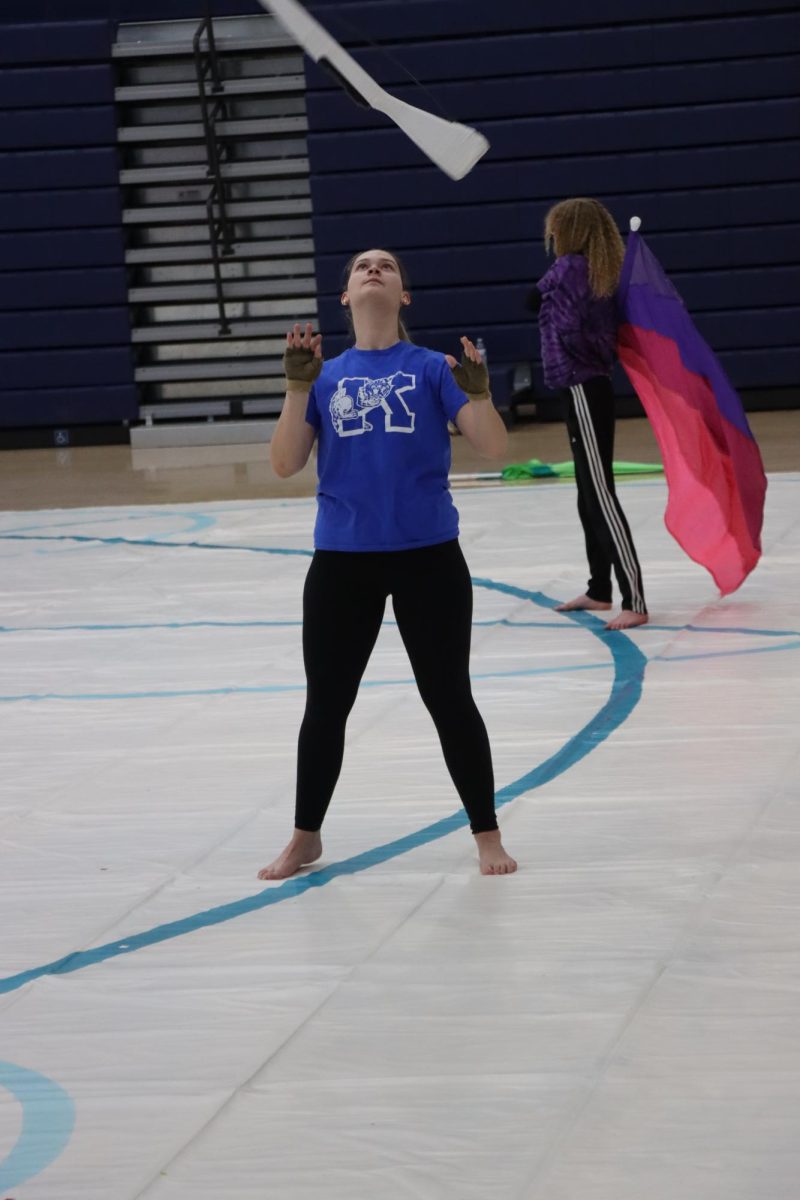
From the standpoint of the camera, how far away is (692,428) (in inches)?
226

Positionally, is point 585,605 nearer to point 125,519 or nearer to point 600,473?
point 600,473

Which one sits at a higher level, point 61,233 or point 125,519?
point 61,233

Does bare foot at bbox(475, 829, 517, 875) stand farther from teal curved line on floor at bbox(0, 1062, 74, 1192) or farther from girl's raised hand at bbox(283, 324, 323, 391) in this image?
teal curved line on floor at bbox(0, 1062, 74, 1192)

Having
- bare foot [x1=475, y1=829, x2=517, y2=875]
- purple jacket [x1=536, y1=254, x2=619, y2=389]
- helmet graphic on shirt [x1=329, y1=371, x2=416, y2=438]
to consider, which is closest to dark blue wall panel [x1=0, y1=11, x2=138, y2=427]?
purple jacket [x1=536, y1=254, x2=619, y2=389]

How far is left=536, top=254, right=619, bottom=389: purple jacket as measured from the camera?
5430 mm

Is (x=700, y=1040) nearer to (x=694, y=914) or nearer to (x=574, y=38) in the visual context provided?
(x=694, y=914)

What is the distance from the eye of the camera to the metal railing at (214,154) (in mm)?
11299

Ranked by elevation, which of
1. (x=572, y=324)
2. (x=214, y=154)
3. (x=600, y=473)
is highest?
(x=214, y=154)

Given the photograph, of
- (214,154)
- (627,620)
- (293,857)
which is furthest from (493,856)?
(214,154)

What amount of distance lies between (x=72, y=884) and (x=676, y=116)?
→ 30.4ft

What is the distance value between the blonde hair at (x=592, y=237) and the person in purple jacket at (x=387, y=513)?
7.52 ft

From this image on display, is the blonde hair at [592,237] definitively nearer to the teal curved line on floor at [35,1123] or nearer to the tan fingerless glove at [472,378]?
the tan fingerless glove at [472,378]

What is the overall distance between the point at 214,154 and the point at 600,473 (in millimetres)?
6853

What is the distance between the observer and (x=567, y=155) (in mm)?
11516
